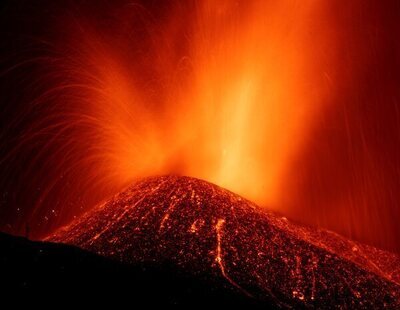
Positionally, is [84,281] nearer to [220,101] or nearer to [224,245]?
[224,245]

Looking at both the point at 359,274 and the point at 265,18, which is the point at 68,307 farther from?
the point at 265,18

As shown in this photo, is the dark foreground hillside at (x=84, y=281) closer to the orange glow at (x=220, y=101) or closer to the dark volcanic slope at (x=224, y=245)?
the dark volcanic slope at (x=224, y=245)

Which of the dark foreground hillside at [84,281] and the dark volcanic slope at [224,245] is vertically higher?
the dark foreground hillside at [84,281]

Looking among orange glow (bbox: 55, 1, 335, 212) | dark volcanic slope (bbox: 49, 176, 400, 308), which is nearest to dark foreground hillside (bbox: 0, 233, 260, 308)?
dark volcanic slope (bbox: 49, 176, 400, 308)

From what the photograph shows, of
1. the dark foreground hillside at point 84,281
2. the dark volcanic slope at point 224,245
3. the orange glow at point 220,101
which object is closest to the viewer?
the dark foreground hillside at point 84,281

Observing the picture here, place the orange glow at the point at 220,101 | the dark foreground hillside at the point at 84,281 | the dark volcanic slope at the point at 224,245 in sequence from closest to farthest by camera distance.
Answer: the dark foreground hillside at the point at 84,281, the dark volcanic slope at the point at 224,245, the orange glow at the point at 220,101

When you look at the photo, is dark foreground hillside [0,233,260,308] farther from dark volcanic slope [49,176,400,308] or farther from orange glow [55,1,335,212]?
orange glow [55,1,335,212]

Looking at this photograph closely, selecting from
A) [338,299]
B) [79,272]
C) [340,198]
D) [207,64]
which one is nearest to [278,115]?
[207,64]

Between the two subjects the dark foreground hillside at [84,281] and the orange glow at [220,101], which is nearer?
the dark foreground hillside at [84,281]

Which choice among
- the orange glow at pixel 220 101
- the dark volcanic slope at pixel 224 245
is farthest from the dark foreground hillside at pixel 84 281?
the orange glow at pixel 220 101
